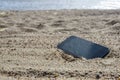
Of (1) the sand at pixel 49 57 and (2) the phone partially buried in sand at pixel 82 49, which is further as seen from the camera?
(2) the phone partially buried in sand at pixel 82 49

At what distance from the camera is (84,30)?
709cm

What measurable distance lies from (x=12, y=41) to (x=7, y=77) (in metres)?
1.98

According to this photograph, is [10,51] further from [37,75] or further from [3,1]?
[3,1]

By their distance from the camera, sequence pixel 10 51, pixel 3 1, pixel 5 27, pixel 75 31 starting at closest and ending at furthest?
pixel 10 51, pixel 75 31, pixel 5 27, pixel 3 1

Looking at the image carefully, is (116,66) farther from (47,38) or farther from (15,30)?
(15,30)

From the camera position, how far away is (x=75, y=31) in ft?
22.9

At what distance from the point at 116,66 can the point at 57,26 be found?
3642 millimetres

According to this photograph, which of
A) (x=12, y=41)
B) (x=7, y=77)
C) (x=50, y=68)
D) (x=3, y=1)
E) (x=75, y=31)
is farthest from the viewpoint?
(x=3, y=1)

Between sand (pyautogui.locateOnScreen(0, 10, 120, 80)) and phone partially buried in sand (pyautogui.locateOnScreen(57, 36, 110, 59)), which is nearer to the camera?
sand (pyautogui.locateOnScreen(0, 10, 120, 80))

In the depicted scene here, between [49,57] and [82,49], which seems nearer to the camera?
[49,57]

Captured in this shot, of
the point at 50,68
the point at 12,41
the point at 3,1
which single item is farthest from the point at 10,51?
the point at 3,1

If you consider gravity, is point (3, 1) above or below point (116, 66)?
→ above

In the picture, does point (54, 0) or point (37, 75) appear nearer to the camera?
point (37, 75)

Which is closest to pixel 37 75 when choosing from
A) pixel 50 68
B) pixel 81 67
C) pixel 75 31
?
pixel 50 68
